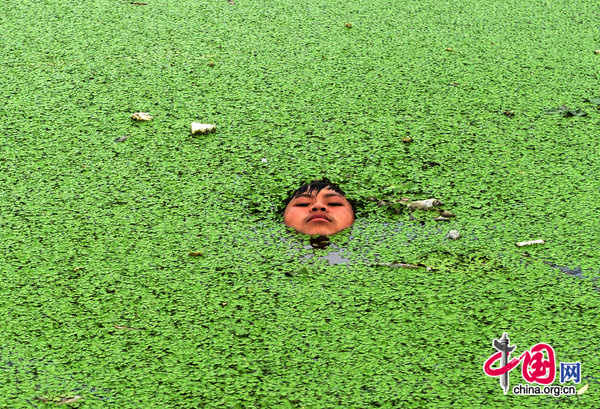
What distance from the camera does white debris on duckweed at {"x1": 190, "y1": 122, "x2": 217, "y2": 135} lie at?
9.26ft

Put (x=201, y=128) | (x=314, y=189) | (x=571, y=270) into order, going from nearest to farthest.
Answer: (x=571, y=270)
(x=314, y=189)
(x=201, y=128)

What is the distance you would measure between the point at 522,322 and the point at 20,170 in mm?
1645

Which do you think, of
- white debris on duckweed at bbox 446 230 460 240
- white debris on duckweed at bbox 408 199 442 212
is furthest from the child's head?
white debris on duckweed at bbox 446 230 460 240

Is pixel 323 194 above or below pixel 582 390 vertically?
above

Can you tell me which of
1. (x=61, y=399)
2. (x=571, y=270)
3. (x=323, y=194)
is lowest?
(x=61, y=399)

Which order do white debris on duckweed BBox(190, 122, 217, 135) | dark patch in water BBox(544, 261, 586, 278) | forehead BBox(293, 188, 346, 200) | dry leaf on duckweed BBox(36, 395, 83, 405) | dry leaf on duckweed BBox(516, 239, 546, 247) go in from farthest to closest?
white debris on duckweed BBox(190, 122, 217, 135)
forehead BBox(293, 188, 346, 200)
dry leaf on duckweed BBox(516, 239, 546, 247)
dark patch in water BBox(544, 261, 586, 278)
dry leaf on duckweed BBox(36, 395, 83, 405)

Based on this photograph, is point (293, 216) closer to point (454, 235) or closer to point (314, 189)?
point (314, 189)

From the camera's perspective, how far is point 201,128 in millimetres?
2824

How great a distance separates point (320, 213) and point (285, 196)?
22cm

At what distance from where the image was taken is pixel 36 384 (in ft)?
5.98

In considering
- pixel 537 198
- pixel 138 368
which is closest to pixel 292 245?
pixel 138 368

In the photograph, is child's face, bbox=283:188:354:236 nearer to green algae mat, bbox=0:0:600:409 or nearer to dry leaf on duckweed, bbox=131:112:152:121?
green algae mat, bbox=0:0:600:409

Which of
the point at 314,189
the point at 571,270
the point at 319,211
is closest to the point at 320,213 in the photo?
the point at 319,211

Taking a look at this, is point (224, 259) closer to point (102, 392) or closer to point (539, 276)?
point (102, 392)
